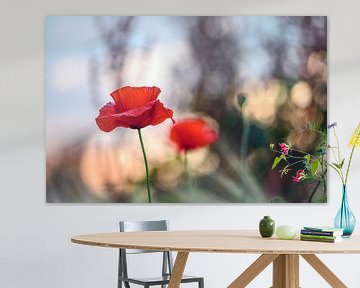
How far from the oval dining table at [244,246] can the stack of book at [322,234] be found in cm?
5

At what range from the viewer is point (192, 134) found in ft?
20.3

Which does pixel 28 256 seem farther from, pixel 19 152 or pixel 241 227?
pixel 241 227

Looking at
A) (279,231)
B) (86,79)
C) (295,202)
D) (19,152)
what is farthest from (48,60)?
(279,231)

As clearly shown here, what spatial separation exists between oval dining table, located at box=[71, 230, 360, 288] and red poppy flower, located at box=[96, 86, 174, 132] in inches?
61.5

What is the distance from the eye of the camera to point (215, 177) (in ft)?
20.3

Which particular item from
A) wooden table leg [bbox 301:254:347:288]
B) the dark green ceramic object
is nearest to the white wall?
wooden table leg [bbox 301:254:347:288]

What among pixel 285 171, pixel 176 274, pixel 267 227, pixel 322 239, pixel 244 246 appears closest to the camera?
pixel 244 246

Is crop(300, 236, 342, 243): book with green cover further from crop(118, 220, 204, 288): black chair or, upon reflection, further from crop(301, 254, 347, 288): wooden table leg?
crop(118, 220, 204, 288): black chair

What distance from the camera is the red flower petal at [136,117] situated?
618cm

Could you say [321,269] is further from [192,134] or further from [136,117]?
[136,117]

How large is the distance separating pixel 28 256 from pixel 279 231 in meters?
2.51

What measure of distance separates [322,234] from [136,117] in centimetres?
239

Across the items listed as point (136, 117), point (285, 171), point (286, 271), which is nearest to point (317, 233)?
point (286, 271)

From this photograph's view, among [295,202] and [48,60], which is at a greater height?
[48,60]
